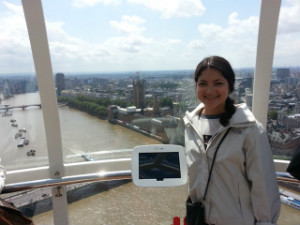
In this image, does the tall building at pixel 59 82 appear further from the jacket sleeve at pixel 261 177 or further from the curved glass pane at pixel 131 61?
the jacket sleeve at pixel 261 177

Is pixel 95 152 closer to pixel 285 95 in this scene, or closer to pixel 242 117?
pixel 242 117

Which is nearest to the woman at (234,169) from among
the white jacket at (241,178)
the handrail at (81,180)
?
the white jacket at (241,178)

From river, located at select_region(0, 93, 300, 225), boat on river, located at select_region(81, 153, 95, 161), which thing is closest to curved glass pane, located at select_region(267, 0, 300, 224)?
river, located at select_region(0, 93, 300, 225)

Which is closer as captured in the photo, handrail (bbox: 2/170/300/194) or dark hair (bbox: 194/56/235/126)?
dark hair (bbox: 194/56/235/126)

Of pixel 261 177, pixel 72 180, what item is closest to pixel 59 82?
pixel 72 180

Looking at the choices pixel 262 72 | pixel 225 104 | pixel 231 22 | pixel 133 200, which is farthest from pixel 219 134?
pixel 231 22

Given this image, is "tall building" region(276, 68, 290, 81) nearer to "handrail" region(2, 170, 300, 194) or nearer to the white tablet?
"handrail" region(2, 170, 300, 194)

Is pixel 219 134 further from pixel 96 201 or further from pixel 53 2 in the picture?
pixel 53 2
